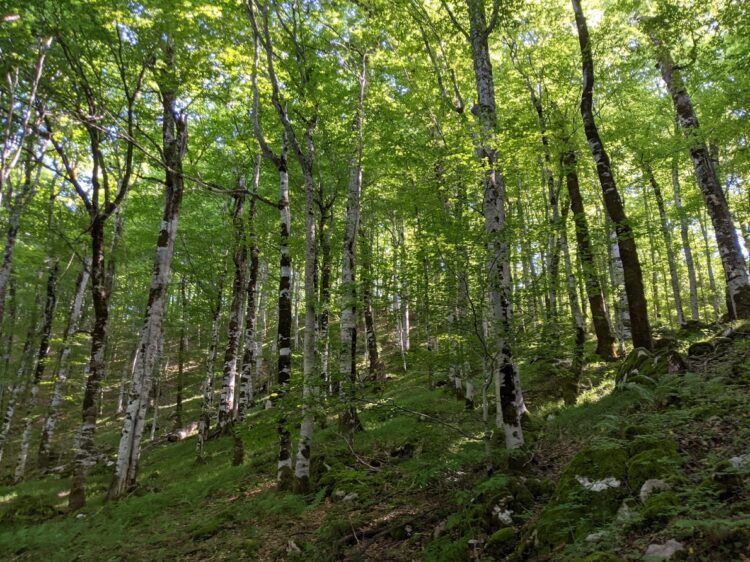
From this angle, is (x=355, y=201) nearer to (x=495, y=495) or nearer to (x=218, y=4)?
(x=218, y=4)

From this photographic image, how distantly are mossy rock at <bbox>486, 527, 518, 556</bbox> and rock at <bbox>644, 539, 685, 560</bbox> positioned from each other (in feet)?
5.51

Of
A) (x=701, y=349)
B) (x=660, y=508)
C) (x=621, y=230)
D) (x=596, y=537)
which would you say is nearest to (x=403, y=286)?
(x=596, y=537)

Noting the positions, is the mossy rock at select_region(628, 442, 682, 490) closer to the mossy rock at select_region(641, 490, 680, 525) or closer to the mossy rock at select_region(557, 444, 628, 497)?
the mossy rock at select_region(557, 444, 628, 497)

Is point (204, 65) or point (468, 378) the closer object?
point (204, 65)

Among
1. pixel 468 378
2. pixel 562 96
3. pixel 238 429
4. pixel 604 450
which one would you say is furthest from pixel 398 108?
pixel 604 450

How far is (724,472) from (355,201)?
Result: 9.62m

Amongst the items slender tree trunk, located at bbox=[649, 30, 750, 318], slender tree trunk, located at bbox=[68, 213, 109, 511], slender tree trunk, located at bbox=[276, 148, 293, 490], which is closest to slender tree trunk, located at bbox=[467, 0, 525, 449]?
slender tree trunk, located at bbox=[276, 148, 293, 490]

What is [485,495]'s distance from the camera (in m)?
5.52

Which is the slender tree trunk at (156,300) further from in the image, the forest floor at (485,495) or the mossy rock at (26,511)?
the mossy rock at (26,511)

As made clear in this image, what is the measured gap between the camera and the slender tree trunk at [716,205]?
34.3 ft

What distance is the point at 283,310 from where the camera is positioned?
10.0 meters

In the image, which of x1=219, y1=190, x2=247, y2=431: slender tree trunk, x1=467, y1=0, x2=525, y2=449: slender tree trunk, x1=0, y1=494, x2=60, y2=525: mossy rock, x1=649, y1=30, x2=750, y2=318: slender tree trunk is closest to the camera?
x1=467, y1=0, x2=525, y2=449: slender tree trunk

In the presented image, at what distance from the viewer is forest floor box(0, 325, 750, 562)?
3.79 m

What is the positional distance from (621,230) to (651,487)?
8054mm
